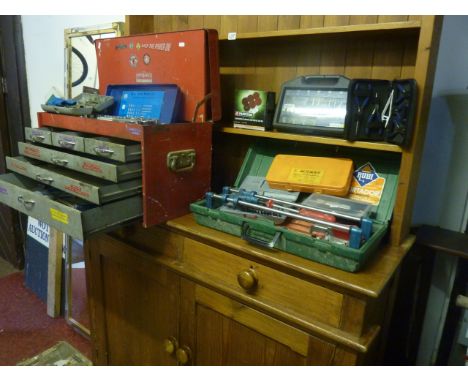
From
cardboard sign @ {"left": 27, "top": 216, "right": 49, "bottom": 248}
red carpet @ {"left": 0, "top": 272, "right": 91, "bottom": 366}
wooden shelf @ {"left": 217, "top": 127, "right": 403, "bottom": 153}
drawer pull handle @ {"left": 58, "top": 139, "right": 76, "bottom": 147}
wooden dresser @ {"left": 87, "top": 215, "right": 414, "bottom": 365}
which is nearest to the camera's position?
wooden dresser @ {"left": 87, "top": 215, "right": 414, "bottom": 365}

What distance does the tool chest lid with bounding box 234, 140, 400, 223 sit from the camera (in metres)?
1.02

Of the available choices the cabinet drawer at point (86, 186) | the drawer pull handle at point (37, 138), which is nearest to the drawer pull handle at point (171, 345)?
the cabinet drawer at point (86, 186)

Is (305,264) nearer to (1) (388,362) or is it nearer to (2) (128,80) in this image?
(1) (388,362)

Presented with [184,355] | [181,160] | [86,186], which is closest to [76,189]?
[86,186]

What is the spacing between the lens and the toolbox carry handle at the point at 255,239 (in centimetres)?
87

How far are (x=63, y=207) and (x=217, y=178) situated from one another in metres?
0.69

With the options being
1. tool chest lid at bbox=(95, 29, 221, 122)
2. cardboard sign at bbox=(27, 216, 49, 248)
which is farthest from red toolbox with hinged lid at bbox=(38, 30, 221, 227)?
cardboard sign at bbox=(27, 216, 49, 248)

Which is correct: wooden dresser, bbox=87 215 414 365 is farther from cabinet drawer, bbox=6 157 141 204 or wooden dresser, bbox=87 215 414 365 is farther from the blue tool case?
the blue tool case

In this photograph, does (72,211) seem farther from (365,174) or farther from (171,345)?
(365,174)

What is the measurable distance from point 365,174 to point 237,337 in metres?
0.63

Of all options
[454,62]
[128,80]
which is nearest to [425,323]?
[454,62]

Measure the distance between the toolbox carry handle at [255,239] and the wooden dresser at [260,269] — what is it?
0.03 m

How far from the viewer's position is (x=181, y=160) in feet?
3.44

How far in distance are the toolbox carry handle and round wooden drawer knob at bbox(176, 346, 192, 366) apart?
1.65 ft
